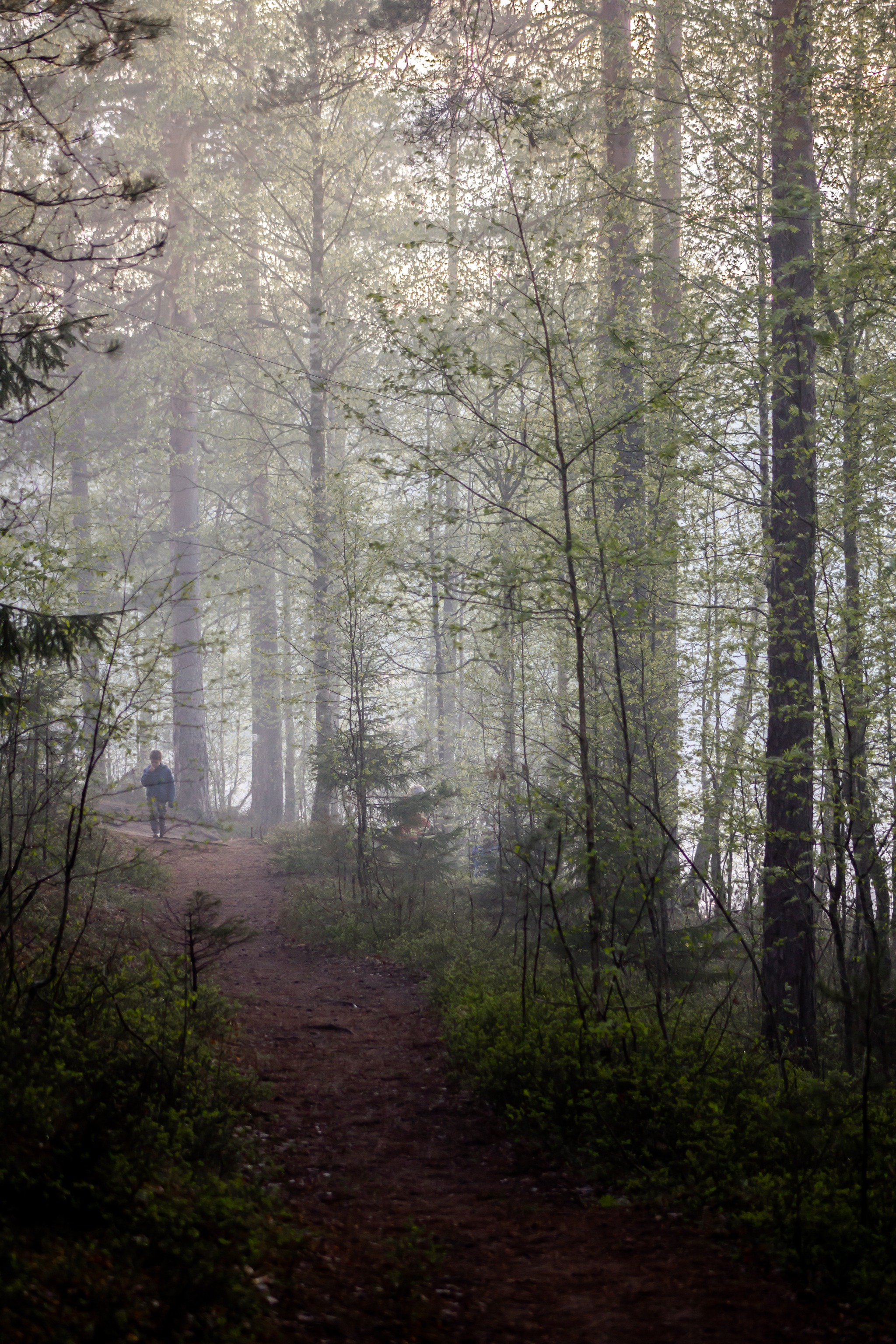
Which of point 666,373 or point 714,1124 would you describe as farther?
point 666,373

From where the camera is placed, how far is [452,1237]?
4199 millimetres

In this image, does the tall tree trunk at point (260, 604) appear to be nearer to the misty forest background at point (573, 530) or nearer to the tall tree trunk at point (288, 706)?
Result: the tall tree trunk at point (288, 706)

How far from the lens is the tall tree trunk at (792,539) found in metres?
8.09

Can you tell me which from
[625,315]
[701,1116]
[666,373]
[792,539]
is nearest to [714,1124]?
[701,1116]

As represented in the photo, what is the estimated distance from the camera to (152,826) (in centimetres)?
1886

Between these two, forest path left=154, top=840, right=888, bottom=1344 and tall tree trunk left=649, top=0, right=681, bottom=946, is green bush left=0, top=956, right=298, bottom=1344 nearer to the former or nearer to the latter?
forest path left=154, top=840, right=888, bottom=1344

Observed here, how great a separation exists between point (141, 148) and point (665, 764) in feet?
64.9

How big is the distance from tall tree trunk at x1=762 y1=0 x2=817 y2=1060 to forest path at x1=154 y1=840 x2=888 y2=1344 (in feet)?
10.7

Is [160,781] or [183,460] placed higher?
[183,460]

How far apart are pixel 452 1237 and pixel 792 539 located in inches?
273

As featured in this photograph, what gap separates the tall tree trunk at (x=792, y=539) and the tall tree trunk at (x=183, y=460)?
14746mm

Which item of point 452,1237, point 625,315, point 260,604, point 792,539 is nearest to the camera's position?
point 452,1237

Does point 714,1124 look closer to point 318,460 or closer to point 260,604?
point 318,460

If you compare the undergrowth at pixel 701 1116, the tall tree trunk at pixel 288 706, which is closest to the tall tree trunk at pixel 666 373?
the undergrowth at pixel 701 1116
